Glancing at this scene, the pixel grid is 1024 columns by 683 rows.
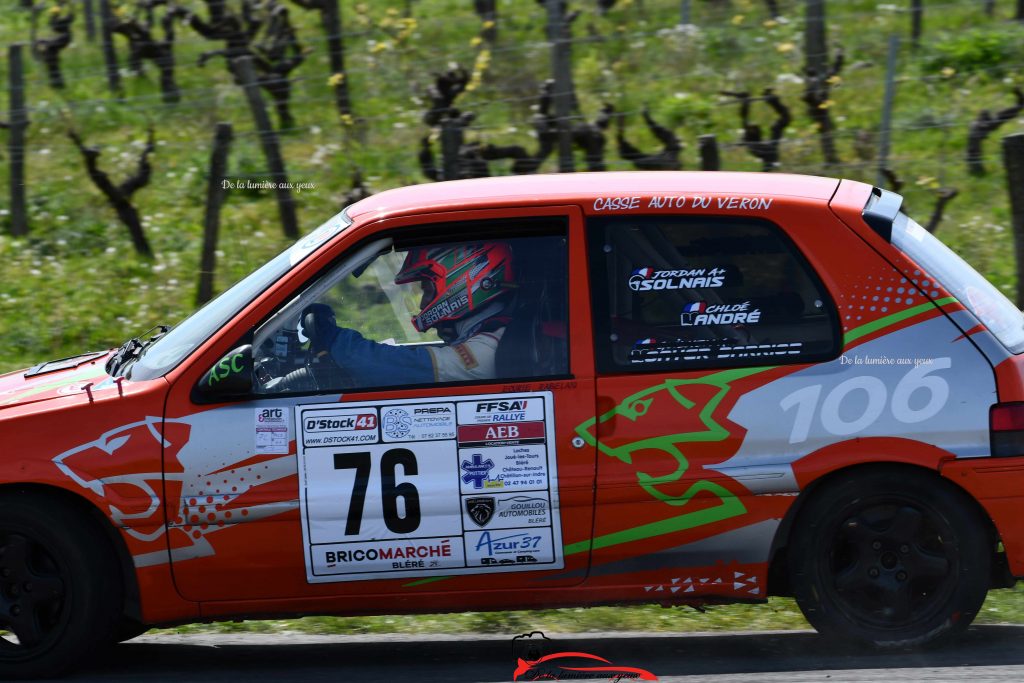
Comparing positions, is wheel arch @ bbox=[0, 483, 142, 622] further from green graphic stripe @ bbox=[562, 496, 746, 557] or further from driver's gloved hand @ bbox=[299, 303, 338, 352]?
green graphic stripe @ bbox=[562, 496, 746, 557]

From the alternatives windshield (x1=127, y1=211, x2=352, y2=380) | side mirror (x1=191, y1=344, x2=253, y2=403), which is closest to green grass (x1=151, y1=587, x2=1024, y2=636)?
side mirror (x1=191, y1=344, x2=253, y2=403)

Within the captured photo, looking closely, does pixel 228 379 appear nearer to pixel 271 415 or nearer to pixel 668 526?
pixel 271 415

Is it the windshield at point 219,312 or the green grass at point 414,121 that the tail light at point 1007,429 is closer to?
the windshield at point 219,312

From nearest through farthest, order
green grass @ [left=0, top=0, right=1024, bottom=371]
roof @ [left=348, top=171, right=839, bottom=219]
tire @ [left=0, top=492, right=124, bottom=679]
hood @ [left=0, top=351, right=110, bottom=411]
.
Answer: tire @ [left=0, top=492, right=124, bottom=679], roof @ [left=348, top=171, right=839, bottom=219], hood @ [left=0, top=351, right=110, bottom=411], green grass @ [left=0, top=0, right=1024, bottom=371]

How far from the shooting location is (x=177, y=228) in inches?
433

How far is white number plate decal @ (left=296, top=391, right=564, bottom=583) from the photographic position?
4.56m

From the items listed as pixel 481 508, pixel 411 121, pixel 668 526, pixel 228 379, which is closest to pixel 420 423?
pixel 481 508

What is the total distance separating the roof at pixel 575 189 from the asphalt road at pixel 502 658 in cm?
173

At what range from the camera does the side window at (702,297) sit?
15.2 feet

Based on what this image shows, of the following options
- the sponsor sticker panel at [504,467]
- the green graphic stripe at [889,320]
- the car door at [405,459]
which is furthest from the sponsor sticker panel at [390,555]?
the green graphic stripe at [889,320]

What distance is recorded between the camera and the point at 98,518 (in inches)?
185

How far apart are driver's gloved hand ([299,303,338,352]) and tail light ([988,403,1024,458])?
240 cm

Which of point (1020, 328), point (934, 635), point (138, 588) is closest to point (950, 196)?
point (1020, 328)

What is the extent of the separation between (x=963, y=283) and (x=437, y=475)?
2.08 meters
